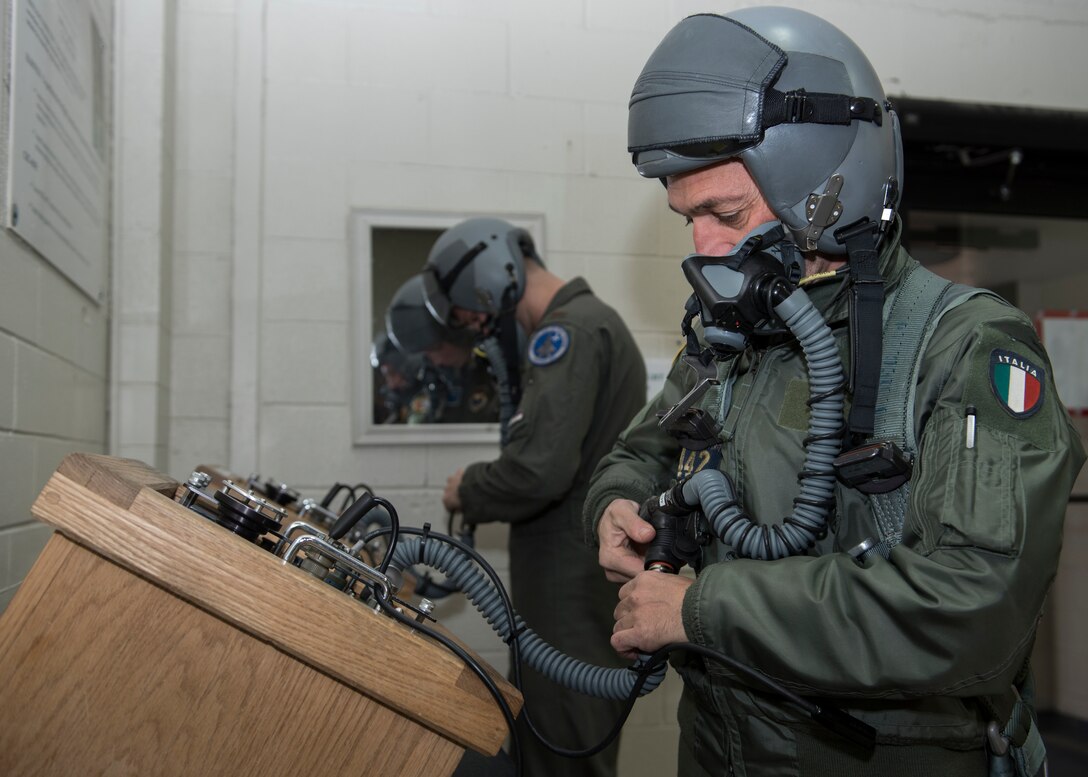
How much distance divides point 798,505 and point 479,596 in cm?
42

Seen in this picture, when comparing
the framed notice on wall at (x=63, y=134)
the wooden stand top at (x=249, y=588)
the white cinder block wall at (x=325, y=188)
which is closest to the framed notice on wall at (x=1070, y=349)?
the white cinder block wall at (x=325, y=188)

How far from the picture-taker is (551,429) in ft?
7.42

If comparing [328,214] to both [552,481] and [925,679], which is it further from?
[925,679]

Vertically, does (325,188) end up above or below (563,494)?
above

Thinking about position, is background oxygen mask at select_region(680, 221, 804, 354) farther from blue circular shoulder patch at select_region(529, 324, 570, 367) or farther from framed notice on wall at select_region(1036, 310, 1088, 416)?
framed notice on wall at select_region(1036, 310, 1088, 416)

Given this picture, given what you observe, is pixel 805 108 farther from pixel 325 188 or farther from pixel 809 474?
pixel 325 188

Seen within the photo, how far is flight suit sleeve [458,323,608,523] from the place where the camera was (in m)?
2.26

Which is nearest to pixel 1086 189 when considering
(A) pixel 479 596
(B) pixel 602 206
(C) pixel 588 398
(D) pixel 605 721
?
(B) pixel 602 206

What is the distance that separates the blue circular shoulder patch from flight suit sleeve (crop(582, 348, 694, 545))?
81 cm

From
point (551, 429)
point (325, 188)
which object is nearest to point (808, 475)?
point (551, 429)

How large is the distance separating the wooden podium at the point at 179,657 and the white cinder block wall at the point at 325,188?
1.99 meters

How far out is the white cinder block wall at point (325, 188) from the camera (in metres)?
2.57

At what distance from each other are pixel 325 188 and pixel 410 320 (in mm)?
489

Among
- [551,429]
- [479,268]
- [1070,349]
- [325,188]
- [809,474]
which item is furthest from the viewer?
[1070,349]
